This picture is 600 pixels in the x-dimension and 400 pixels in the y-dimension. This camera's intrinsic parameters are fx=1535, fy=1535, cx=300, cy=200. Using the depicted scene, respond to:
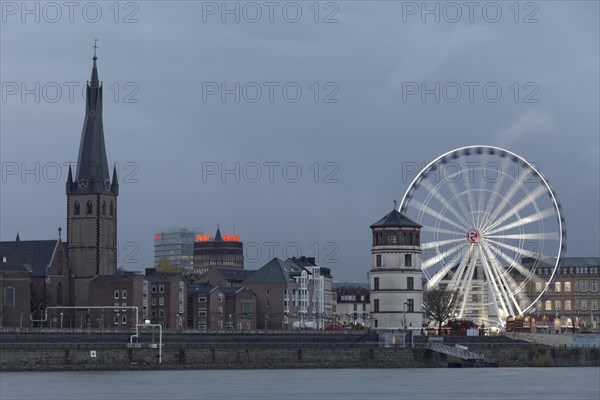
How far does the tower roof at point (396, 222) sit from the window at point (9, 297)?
5144 centimetres

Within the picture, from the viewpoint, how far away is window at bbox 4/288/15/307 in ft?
624

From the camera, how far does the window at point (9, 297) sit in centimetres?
19025

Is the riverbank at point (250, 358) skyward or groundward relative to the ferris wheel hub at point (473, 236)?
groundward

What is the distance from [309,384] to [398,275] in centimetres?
4306

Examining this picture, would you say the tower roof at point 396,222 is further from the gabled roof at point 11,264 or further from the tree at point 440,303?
the gabled roof at point 11,264

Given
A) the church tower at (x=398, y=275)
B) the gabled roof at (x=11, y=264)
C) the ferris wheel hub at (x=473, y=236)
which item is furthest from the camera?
the gabled roof at (x=11, y=264)

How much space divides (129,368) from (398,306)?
34383mm

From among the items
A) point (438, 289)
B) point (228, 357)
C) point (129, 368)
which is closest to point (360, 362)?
point (228, 357)

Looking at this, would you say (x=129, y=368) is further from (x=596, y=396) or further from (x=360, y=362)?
(x=596, y=396)

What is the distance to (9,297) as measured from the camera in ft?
625

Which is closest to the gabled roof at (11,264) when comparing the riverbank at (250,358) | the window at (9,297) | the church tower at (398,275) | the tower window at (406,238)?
the window at (9,297)

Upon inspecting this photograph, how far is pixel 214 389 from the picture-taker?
115 meters

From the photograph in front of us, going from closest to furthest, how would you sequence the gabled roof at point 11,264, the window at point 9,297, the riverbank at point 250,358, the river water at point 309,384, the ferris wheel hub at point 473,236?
the river water at point 309,384 < the riverbank at point 250,358 < the ferris wheel hub at point 473,236 < the window at point 9,297 < the gabled roof at point 11,264

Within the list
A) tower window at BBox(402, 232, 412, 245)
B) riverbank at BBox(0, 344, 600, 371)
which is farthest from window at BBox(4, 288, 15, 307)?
tower window at BBox(402, 232, 412, 245)
